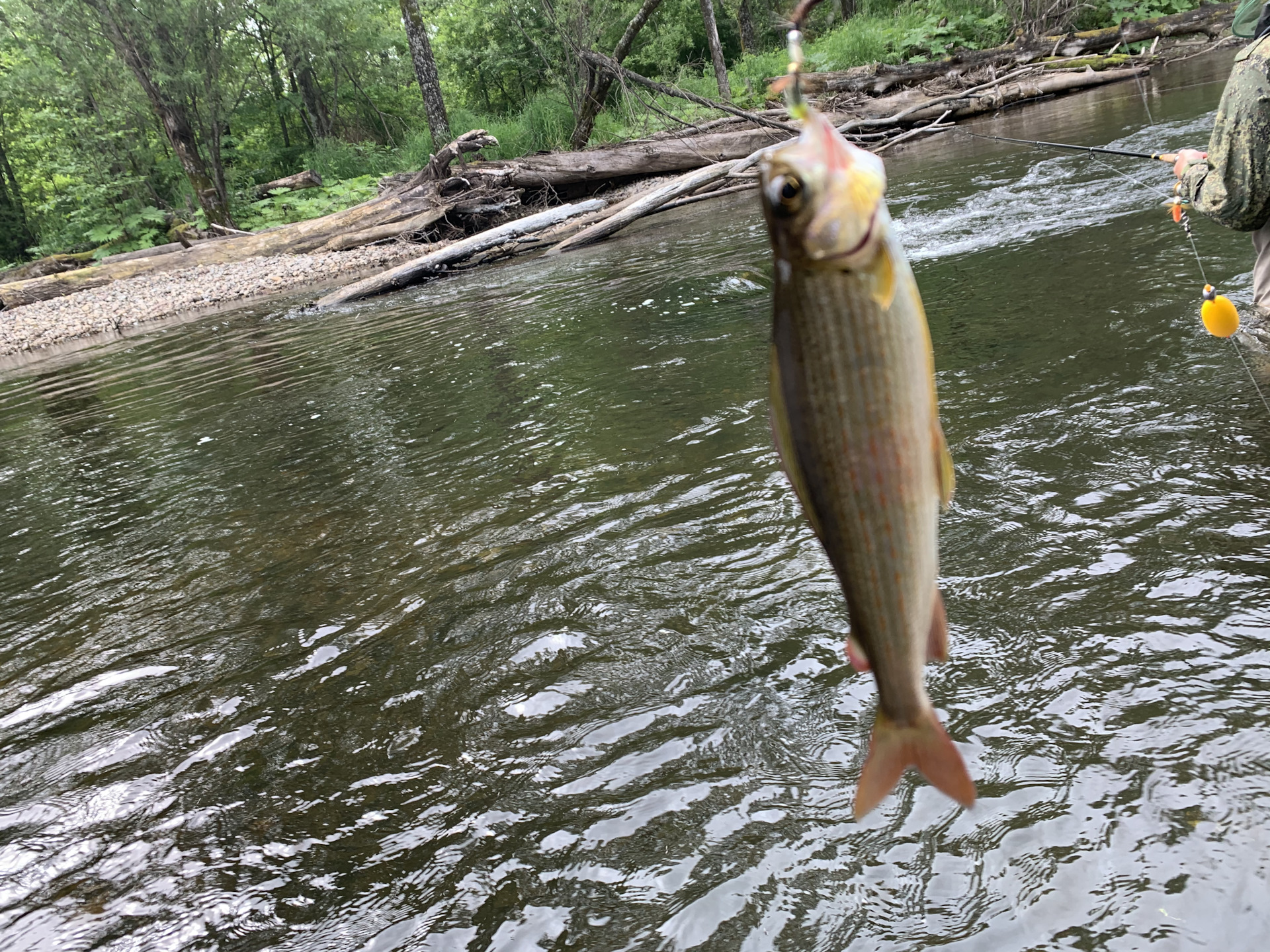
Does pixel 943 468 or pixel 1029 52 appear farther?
pixel 1029 52

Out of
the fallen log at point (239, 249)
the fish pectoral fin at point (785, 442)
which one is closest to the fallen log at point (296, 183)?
the fallen log at point (239, 249)

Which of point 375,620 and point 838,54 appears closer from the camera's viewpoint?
point 375,620

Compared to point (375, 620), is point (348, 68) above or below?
above

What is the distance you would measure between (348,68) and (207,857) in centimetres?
4108

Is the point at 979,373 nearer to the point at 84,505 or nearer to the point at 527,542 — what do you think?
the point at 527,542

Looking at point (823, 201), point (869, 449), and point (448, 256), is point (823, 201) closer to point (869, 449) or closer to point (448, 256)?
point (869, 449)

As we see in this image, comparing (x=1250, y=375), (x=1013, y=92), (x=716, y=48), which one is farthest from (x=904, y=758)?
(x=716, y=48)

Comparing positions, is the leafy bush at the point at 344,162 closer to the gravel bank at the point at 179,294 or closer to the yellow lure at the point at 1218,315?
the gravel bank at the point at 179,294

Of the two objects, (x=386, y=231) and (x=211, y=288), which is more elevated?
(x=386, y=231)

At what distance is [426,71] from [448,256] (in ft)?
28.2

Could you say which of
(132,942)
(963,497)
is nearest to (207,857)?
(132,942)

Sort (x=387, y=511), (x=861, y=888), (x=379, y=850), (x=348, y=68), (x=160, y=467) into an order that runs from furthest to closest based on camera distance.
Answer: (x=348, y=68) < (x=160, y=467) < (x=387, y=511) < (x=379, y=850) < (x=861, y=888)

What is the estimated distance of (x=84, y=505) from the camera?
7742 mm

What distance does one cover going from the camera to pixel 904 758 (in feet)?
4.83
